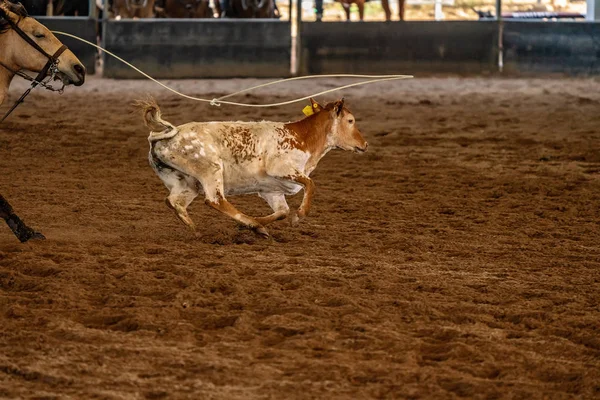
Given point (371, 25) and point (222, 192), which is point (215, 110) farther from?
point (222, 192)

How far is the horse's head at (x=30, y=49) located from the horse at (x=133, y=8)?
12.5 meters

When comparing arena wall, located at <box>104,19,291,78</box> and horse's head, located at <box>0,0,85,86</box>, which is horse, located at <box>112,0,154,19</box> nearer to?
arena wall, located at <box>104,19,291,78</box>

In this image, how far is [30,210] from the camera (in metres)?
8.67

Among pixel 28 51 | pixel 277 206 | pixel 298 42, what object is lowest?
pixel 277 206

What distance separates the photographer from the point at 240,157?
762 cm

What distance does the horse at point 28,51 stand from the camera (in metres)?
7.51

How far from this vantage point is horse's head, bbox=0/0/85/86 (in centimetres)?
753

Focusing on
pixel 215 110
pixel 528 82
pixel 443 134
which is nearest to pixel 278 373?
pixel 443 134

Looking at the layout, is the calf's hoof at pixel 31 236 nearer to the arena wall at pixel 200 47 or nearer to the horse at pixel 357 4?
the arena wall at pixel 200 47

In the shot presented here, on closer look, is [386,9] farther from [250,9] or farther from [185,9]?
[185,9]

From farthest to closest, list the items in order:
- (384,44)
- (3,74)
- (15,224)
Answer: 1. (384,44)
2. (3,74)
3. (15,224)

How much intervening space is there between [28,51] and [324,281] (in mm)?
2963

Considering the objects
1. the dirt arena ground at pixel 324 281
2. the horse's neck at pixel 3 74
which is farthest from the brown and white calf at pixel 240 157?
the horse's neck at pixel 3 74

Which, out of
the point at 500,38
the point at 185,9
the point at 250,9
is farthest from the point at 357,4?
the point at 185,9
